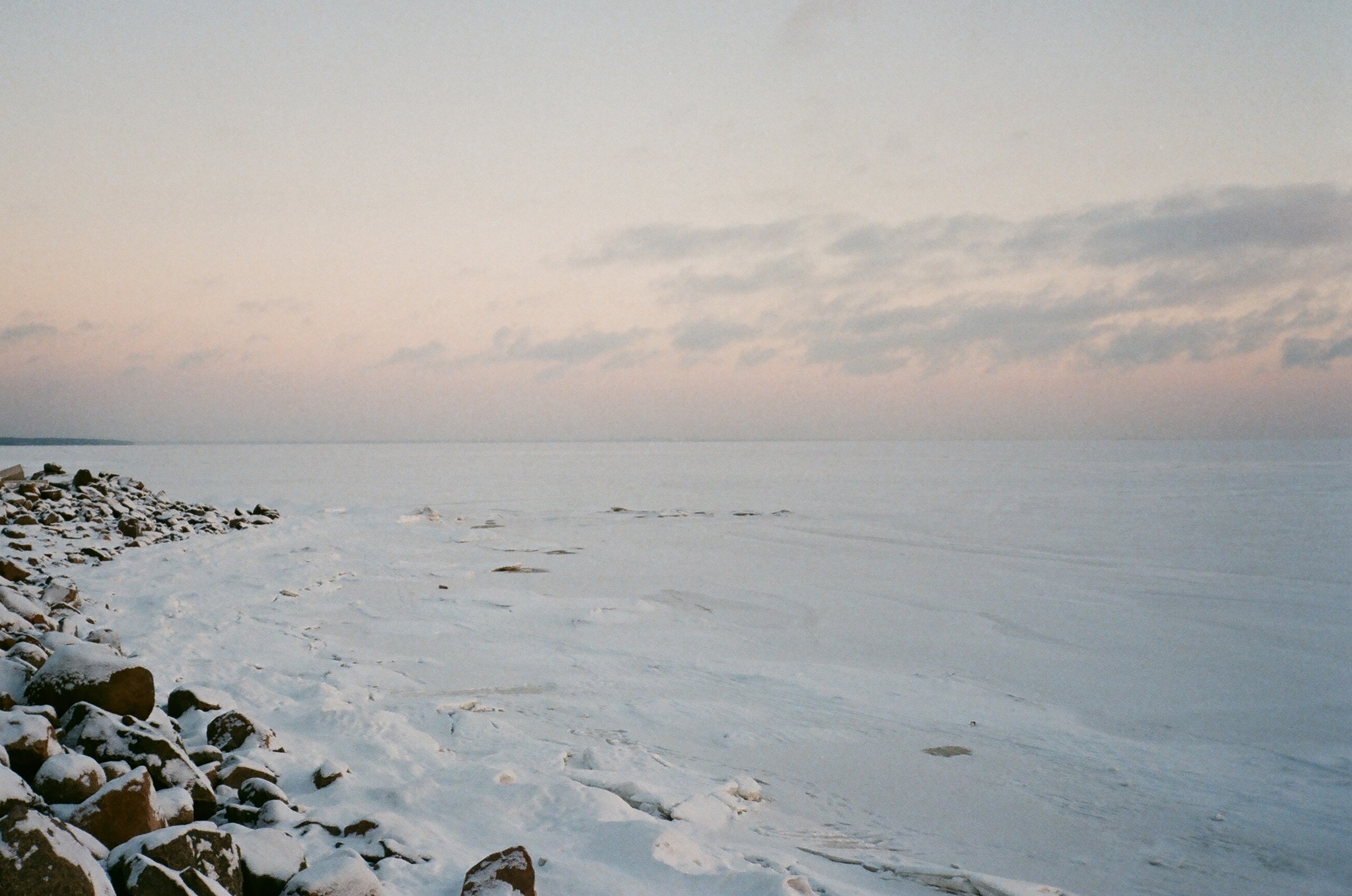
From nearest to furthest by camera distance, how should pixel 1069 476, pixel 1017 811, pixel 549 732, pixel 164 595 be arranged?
pixel 1017 811 → pixel 549 732 → pixel 164 595 → pixel 1069 476

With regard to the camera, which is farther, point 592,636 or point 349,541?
point 349,541

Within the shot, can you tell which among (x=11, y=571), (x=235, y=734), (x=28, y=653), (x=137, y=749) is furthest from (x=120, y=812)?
(x=11, y=571)

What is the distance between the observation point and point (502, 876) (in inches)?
121

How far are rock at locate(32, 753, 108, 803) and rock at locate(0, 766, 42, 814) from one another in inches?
3.0

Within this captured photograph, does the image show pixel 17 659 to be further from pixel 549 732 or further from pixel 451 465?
pixel 451 465

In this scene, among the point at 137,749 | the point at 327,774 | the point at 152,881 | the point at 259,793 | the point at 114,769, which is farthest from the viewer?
the point at 327,774

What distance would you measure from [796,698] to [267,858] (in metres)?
4.70

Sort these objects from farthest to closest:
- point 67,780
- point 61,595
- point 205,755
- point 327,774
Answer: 1. point 61,595
2. point 327,774
3. point 205,755
4. point 67,780

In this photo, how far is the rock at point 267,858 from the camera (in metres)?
2.79

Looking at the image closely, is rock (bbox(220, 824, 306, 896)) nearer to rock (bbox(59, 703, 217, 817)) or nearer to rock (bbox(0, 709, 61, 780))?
rock (bbox(59, 703, 217, 817))

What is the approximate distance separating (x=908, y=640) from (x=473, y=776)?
585 cm

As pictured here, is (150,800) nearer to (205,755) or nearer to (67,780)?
(67,780)

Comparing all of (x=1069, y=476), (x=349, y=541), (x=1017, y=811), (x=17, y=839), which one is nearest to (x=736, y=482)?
(x=1069, y=476)

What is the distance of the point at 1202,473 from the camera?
4791 centimetres
